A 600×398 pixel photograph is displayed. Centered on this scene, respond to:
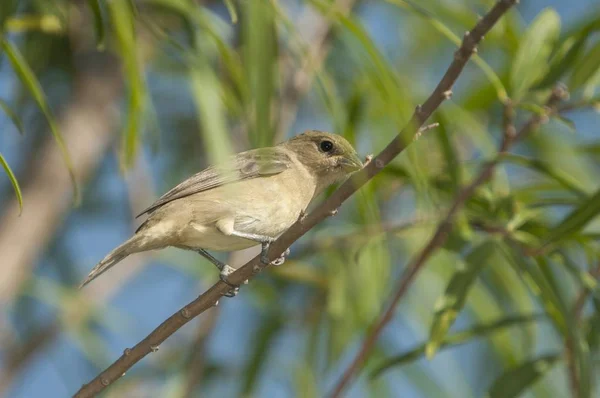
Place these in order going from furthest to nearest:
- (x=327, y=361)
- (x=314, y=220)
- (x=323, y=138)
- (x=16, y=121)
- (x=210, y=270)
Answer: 1. (x=210, y=270)
2. (x=327, y=361)
3. (x=323, y=138)
4. (x=16, y=121)
5. (x=314, y=220)

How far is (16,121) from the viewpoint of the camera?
2971 millimetres

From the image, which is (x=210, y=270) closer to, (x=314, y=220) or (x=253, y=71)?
(x=253, y=71)

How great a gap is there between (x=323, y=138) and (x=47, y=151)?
1.52 metres

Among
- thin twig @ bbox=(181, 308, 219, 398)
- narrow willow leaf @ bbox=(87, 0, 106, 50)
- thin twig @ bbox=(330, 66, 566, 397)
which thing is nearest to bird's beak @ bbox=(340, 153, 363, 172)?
thin twig @ bbox=(330, 66, 566, 397)

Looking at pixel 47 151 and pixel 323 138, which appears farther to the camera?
pixel 47 151

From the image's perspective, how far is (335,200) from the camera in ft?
7.56

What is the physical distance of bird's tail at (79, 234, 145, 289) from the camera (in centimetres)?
332

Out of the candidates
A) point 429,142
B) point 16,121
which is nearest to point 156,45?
point 429,142

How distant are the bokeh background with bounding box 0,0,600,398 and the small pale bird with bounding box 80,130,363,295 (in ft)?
0.61

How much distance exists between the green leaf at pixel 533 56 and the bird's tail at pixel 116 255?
1.68 m

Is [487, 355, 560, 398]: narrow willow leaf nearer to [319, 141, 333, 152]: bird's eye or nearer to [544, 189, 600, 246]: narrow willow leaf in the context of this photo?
[544, 189, 600, 246]: narrow willow leaf

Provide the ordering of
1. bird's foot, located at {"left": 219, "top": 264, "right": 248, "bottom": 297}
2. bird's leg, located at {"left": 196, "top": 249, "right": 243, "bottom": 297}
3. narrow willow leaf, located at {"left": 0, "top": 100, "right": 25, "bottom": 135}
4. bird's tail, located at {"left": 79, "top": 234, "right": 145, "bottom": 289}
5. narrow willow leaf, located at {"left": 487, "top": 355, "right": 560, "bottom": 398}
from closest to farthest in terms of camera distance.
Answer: bird's foot, located at {"left": 219, "top": 264, "right": 248, "bottom": 297} → bird's leg, located at {"left": 196, "top": 249, "right": 243, "bottom": 297} → narrow willow leaf, located at {"left": 0, "top": 100, "right": 25, "bottom": 135} → bird's tail, located at {"left": 79, "top": 234, "right": 145, "bottom": 289} → narrow willow leaf, located at {"left": 487, "top": 355, "right": 560, "bottom": 398}

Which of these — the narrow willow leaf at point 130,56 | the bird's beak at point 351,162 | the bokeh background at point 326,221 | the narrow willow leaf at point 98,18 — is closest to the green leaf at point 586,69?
the bokeh background at point 326,221

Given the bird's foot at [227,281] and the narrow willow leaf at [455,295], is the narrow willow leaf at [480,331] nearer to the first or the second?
the narrow willow leaf at [455,295]
